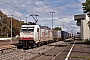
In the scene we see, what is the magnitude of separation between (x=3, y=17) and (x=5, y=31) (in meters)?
5.88

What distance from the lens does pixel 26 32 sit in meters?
31.6

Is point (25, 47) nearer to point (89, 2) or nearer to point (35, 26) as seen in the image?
point (35, 26)

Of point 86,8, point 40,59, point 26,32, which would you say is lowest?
point 40,59

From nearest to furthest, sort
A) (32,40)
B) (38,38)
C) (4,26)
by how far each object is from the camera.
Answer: (32,40) → (38,38) → (4,26)

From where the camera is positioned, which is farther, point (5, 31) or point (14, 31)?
point (14, 31)

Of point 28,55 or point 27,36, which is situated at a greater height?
point 27,36

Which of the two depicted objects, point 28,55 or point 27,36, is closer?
point 28,55

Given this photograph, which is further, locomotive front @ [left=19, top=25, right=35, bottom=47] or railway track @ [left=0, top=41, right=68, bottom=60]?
locomotive front @ [left=19, top=25, right=35, bottom=47]

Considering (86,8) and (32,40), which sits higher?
(86,8)

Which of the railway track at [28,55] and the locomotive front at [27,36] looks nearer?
the railway track at [28,55]

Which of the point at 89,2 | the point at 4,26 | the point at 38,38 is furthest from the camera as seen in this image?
the point at 4,26

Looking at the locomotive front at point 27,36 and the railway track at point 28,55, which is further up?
the locomotive front at point 27,36

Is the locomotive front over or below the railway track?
over

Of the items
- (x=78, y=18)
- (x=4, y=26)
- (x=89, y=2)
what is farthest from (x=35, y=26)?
(x=78, y=18)
